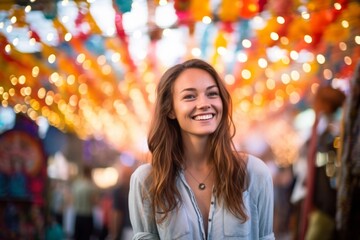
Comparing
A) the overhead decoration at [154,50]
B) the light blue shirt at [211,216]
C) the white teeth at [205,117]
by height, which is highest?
the overhead decoration at [154,50]

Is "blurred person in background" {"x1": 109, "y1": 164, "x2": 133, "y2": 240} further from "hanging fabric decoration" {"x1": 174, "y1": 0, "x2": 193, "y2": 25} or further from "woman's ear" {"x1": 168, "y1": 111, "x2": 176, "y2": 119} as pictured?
"woman's ear" {"x1": 168, "y1": 111, "x2": 176, "y2": 119}

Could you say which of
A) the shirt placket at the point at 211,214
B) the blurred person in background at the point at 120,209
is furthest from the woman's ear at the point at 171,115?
the blurred person in background at the point at 120,209

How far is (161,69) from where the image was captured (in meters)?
13.3

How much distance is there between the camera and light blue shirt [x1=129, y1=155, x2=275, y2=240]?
316 cm

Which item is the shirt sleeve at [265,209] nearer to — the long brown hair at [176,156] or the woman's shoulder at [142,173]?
the long brown hair at [176,156]

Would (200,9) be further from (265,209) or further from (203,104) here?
(265,209)

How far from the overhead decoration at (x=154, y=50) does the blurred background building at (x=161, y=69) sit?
0.02 metres

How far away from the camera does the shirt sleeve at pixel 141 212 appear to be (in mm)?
3283

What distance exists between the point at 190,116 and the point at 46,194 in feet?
21.1

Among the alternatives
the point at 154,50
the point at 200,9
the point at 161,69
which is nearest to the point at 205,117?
the point at 200,9

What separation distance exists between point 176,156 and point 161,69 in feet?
32.6

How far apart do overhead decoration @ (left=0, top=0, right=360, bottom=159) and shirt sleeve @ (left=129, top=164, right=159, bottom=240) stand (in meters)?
3.67

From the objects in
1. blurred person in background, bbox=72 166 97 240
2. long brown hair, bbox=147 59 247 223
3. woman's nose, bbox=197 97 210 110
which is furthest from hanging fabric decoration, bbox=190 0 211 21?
blurred person in background, bbox=72 166 97 240

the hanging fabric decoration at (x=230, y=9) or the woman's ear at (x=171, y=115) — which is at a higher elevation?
the hanging fabric decoration at (x=230, y=9)
